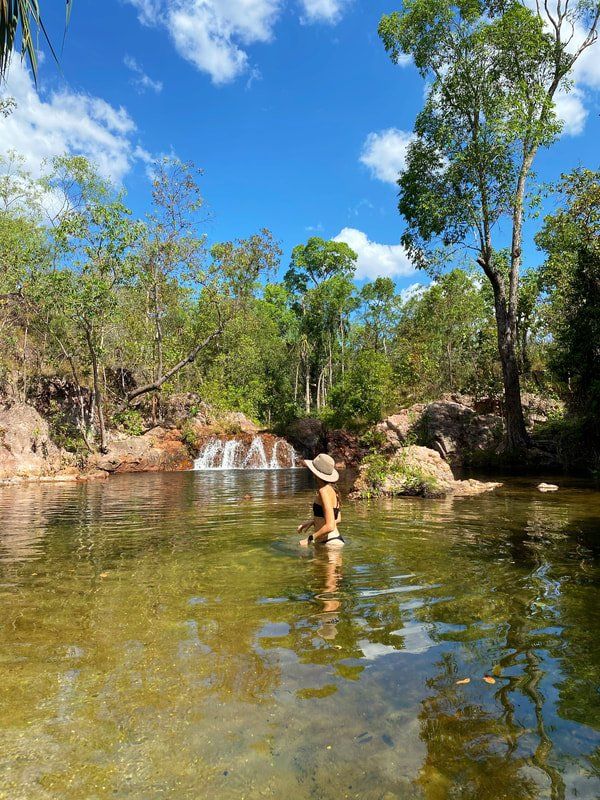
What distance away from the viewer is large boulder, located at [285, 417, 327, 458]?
113ft

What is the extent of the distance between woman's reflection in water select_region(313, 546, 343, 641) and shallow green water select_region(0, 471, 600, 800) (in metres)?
0.03

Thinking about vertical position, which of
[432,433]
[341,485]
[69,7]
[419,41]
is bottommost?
[341,485]

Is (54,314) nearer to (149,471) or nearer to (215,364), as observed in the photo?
(149,471)

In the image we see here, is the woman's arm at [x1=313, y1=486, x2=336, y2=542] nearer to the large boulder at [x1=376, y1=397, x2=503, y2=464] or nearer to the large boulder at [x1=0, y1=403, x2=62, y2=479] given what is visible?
the large boulder at [x1=0, y1=403, x2=62, y2=479]

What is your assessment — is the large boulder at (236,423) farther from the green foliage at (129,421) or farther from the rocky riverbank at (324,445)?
the green foliage at (129,421)

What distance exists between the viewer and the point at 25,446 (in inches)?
876

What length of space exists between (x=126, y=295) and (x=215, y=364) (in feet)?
39.3

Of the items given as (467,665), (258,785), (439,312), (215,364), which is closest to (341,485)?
(467,665)

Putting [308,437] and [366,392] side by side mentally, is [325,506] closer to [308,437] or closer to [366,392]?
[366,392]

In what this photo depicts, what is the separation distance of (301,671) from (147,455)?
2497cm

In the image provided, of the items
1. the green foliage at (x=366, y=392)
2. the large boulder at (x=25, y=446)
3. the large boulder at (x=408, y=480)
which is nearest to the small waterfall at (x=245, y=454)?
the green foliage at (x=366, y=392)

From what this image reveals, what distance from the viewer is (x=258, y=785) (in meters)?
2.39

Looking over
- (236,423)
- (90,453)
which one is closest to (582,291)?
(90,453)

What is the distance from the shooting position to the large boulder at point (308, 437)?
113ft
